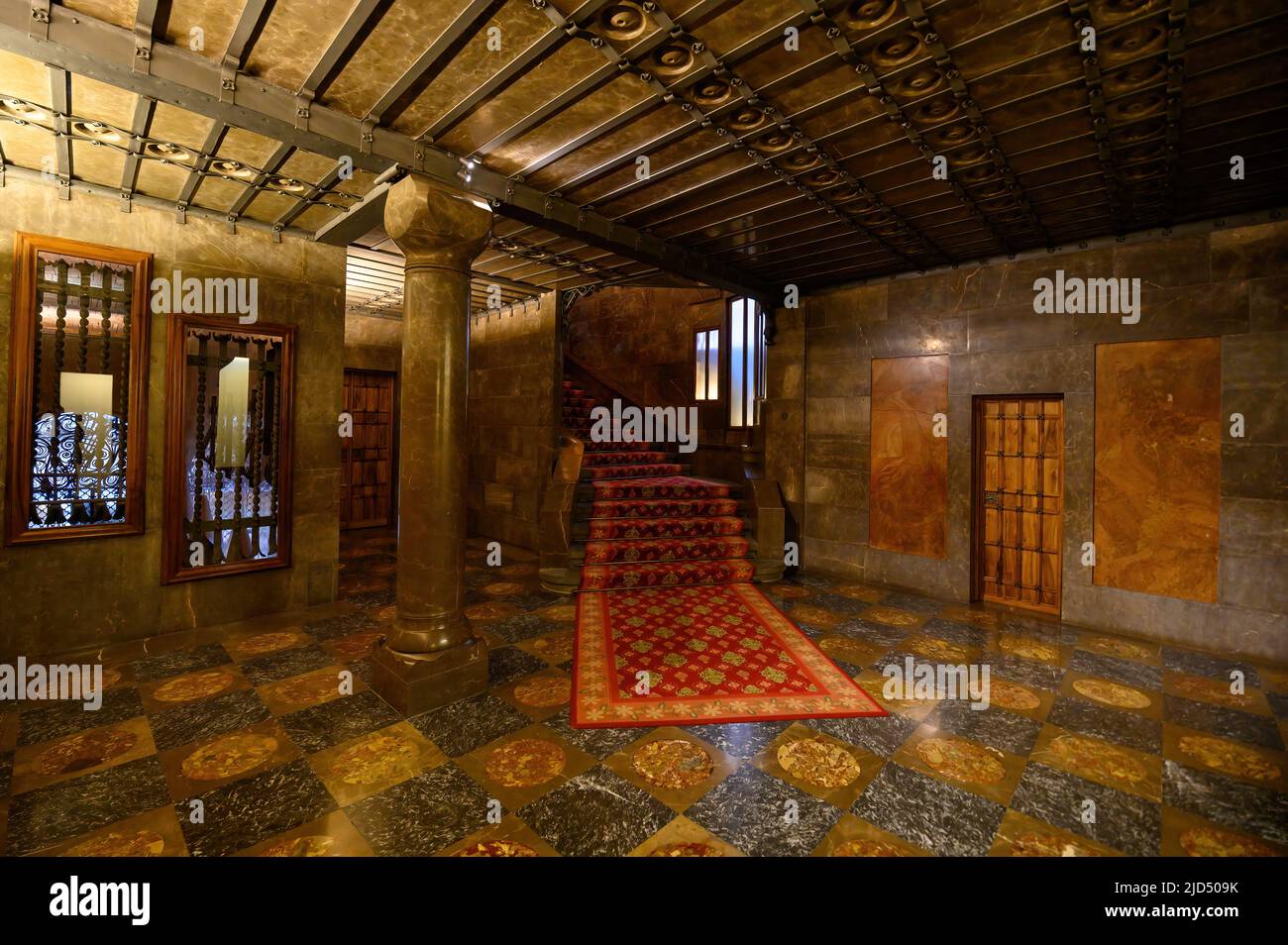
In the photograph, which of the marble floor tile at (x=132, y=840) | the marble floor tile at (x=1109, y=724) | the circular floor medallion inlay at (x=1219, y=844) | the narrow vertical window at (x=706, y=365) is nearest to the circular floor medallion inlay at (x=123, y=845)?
the marble floor tile at (x=132, y=840)

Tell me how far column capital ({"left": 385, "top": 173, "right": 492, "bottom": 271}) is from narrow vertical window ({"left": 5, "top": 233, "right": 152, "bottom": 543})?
9.12 feet

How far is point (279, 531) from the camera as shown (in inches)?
212

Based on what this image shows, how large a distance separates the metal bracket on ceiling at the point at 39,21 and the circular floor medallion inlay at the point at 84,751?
364 cm

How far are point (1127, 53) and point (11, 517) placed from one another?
7.95 meters

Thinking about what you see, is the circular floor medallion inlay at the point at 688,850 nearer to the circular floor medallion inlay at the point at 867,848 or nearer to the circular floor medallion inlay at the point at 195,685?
the circular floor medallion inlay at the point at 867,848

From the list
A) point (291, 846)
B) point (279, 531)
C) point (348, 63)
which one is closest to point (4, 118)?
point (348, 63)

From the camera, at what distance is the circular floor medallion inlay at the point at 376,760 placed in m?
2.82

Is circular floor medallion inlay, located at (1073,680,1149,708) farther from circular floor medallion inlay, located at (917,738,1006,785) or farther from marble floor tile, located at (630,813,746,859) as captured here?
marble floor tile, located at (630,813,746,859)

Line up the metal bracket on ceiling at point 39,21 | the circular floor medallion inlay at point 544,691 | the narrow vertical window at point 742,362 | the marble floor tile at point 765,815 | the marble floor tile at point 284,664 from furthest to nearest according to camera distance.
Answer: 1. the narrow vertical window at point 742,362
2. the marble floor tile at point 284,664
3. the circular floor medallion inlay at point 544,691
4. the metal bracket on ceiling at point 39,21
5. the marble floor tile at point 765,815

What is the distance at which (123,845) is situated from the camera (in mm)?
2318

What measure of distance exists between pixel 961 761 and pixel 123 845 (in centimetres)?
406

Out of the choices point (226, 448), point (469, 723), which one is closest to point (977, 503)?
point (469, 723)

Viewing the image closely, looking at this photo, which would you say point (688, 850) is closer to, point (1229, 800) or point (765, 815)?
point (765, 815)

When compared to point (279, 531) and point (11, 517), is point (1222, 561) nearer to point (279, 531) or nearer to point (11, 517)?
point (279, 531)
